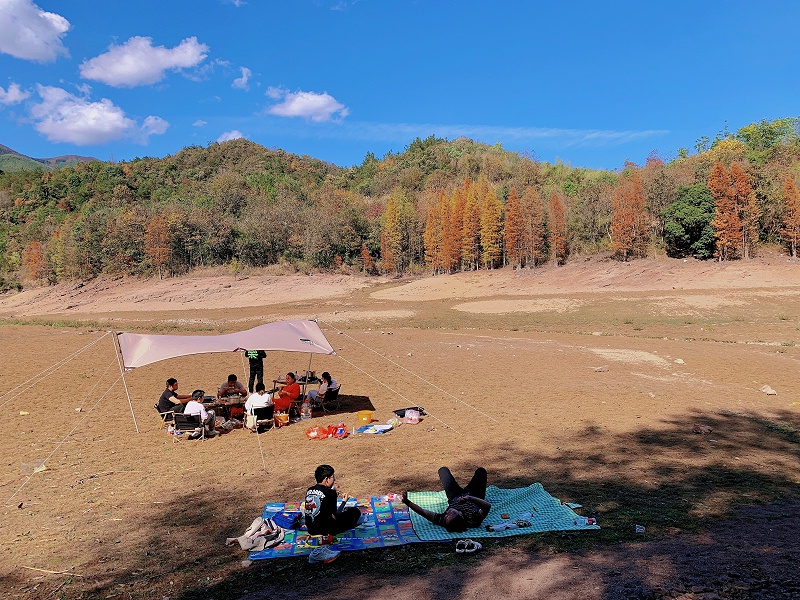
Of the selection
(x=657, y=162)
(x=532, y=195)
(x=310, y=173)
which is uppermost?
(x=310, y=173)

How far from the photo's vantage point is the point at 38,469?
912 cm

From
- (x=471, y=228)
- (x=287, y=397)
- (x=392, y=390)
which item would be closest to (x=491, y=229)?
(x=471, y=228)

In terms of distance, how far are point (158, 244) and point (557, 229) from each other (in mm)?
46007

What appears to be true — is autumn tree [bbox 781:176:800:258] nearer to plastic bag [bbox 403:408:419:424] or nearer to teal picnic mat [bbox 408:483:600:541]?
plastic bag [bbox 403:408:419:424]

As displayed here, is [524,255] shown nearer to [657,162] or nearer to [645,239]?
[645,239]

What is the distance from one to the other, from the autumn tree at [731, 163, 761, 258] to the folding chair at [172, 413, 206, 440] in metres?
46.0

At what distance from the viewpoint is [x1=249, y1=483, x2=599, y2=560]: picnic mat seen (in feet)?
20.0

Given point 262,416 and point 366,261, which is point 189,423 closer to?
point 262,416

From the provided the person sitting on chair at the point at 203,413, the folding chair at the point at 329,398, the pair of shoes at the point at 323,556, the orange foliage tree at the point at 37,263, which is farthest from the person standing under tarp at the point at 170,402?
the orange foliage tree at the point at 37,263

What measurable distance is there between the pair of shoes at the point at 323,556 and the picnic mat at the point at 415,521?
0.69 ft

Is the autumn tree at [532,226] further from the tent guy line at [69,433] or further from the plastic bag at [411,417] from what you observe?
the plastic bag at [411,417]

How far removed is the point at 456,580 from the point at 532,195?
53745 mm

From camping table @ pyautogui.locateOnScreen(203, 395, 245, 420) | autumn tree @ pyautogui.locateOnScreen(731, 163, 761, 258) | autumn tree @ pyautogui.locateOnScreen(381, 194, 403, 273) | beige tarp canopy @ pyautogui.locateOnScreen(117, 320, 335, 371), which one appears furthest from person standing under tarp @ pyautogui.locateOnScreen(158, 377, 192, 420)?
autumn tree @ pyautogui.locateOnScreen(381, 194, 403, 273)

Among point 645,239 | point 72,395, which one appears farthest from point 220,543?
point 645,239
